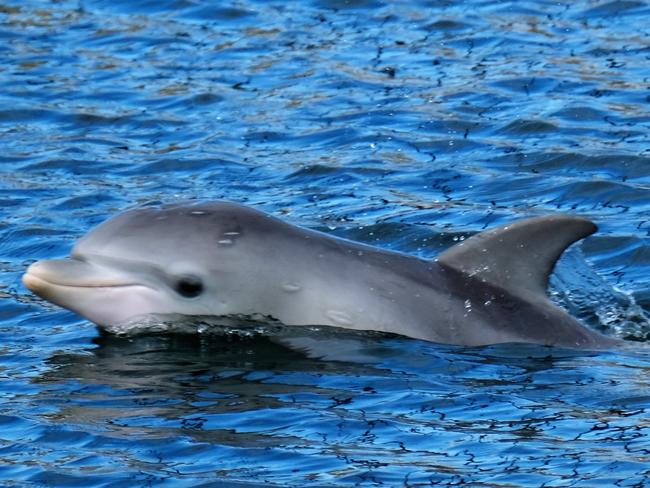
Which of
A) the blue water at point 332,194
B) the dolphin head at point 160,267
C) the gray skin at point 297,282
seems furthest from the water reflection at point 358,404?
the dolphin head at point 160,267

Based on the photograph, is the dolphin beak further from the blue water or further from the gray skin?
the blue water

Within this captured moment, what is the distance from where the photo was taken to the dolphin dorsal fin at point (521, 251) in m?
9.73

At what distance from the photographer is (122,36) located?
777 inches

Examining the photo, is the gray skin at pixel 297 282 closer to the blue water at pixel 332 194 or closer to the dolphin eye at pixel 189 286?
the dolphin eye at pixel 189 286

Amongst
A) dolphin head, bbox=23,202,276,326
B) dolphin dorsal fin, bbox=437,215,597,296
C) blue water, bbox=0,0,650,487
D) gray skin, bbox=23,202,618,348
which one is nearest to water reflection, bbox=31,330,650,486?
blue water, bbox=0,0,650,487

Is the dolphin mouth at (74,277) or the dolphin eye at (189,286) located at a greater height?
the dolphin mouth at (74,277)

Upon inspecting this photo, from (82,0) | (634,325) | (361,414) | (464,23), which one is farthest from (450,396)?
(82,0)

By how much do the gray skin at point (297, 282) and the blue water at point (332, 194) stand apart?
165 millimetres

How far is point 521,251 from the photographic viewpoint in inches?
387

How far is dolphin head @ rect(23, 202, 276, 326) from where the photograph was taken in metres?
10.1

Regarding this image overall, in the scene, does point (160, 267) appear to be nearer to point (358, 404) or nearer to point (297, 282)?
point (297, 282)

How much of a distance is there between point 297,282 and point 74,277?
52.6 inches

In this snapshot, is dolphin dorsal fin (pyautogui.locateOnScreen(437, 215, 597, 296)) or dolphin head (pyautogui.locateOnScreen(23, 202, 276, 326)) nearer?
dolphin dorsal fin (pyautogui.locateOnScreen(437, 215, 597, 296))

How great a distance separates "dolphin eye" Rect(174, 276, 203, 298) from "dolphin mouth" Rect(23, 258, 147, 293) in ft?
0.74
